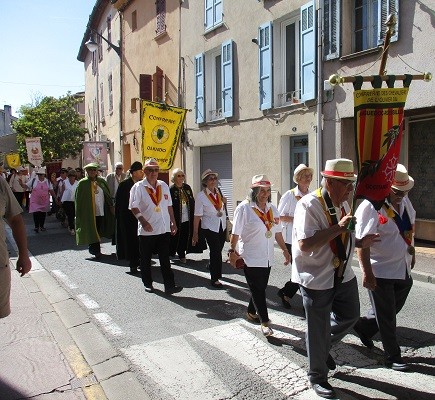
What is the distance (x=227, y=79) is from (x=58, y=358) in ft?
36.6

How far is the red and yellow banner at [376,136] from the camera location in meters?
3.68

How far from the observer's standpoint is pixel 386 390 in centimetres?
368

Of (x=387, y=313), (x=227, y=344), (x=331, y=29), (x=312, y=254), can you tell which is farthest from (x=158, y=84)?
(x=312, y=254)

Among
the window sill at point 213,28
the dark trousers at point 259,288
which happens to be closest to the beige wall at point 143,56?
the window sill at point 213,28

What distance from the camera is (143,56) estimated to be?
65.7 ft

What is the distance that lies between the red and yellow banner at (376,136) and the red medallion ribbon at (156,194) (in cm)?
369

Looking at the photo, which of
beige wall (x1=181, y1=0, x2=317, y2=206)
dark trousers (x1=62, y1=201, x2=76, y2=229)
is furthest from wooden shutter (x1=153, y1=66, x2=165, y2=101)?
dark trousers (x1=62, y1=201, x2=76, y2=229)

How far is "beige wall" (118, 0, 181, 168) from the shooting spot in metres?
17.6

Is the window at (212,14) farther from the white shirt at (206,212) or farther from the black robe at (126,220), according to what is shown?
the white shirt at (206,212)

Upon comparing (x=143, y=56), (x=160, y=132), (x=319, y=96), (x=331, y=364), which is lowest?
(x=331, y=364)

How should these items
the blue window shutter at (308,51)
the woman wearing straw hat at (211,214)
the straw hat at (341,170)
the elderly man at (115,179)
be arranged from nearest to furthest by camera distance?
the straw hat at (341,170)
the woman wearing straw hat at (211,214)
the blue window shutter at (308,51)
the elderly man at (115,179)

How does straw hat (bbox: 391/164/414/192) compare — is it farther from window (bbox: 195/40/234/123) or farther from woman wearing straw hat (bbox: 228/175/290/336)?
window (bbox: 195/40/234/123)

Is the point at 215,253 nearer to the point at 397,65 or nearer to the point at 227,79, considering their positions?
the point at 397,65

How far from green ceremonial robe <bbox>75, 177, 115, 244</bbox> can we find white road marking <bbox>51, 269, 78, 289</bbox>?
3.67 feet
